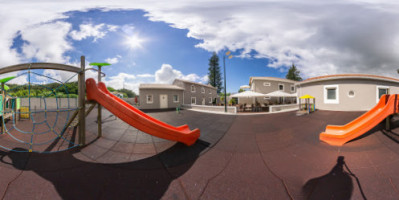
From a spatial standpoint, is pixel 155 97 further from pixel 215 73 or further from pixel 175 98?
pixel 215 73

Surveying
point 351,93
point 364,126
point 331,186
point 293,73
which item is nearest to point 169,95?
point 364,126

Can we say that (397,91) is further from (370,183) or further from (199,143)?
(199,143)

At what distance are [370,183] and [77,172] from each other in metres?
4.78

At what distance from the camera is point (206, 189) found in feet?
6.17

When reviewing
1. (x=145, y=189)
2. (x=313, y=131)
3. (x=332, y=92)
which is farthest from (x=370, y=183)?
(x=332, y=92)

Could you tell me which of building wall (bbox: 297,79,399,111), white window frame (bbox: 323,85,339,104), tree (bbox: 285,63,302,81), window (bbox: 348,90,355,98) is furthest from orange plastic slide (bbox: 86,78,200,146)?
tree (bbox: 285,63,302,81)

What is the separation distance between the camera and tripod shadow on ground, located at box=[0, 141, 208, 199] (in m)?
1.78

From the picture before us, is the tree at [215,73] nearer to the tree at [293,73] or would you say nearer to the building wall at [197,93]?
the building wall at [197,93]

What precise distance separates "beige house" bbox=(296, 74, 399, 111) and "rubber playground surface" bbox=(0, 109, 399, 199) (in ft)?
23.7

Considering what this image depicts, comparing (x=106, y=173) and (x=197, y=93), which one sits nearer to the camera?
(x=106, y=173)

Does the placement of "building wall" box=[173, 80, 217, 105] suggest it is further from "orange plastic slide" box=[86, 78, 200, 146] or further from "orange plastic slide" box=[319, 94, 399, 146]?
"orange plastic slide" box=[319, 94, 399, 146]

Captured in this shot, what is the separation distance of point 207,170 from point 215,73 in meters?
32.1

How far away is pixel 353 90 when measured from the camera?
8.64 m

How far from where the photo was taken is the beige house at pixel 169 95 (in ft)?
45.1
